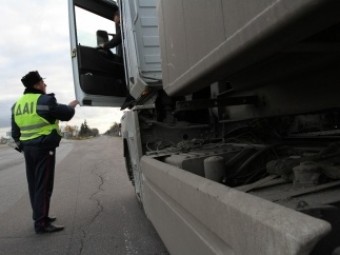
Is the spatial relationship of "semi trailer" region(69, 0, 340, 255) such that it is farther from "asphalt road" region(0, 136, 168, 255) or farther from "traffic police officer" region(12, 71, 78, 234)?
"traffic police officer" region(12, 71, 78, 234)

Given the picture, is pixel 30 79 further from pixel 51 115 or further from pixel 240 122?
pixel 240 122

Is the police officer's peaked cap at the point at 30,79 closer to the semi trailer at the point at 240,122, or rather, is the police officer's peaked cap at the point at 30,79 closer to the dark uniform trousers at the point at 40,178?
the dark uniform trousers at the point at 40,178

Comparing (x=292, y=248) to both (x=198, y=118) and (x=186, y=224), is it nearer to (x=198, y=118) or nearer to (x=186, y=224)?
(x=186, y=224)

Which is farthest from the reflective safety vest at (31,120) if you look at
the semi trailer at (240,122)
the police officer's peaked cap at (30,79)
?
the semi trailer at (240,122)

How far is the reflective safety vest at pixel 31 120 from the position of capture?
5285 millimetres

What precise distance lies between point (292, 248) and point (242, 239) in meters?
0.42

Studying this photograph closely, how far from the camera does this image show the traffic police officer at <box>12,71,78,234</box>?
17.1 feet

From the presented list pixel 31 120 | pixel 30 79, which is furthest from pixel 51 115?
pixel 30 79

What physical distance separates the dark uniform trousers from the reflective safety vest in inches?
6.9

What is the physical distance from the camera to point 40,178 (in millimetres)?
5223

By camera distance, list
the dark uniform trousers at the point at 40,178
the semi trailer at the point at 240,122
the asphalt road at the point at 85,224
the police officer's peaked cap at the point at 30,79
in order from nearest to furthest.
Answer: the semi trailer at the point at 240,122, the asphalt road at the point at 85,224, the dark uniform trousers at the point at 40,178, the police officer's peaked cap at the point at 30,79

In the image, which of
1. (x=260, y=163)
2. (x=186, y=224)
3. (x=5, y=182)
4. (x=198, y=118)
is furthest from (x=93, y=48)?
(x=5, y=182)

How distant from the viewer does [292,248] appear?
1220mm

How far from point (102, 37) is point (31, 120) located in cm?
166
